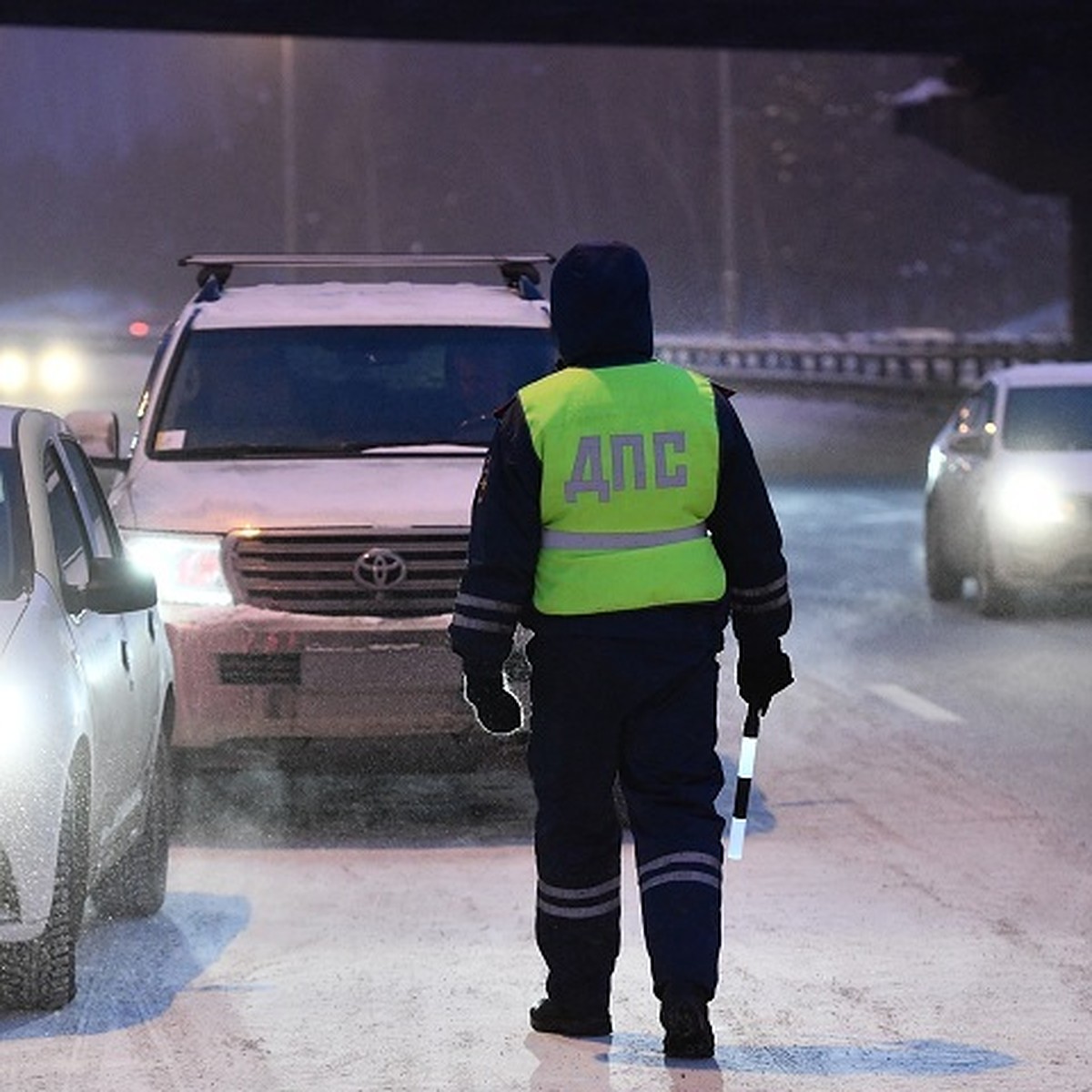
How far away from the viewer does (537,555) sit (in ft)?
23.9

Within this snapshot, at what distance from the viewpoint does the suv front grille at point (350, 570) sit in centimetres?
1116

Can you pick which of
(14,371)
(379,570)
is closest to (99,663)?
(379,570)

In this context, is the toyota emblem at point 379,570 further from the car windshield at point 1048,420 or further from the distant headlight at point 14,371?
the distant headlight at point 14,371

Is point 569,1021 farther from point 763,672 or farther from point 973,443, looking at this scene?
point 973,443

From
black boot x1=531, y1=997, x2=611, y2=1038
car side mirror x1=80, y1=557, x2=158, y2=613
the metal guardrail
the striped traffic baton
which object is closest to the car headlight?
car side mirror x1=80, y1=557, x2=158, y2=613

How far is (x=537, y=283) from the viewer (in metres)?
13.6

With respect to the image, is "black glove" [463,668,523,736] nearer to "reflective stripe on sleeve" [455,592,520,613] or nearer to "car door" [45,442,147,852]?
"reflective stripe on sleeve" [455,592,520,613]

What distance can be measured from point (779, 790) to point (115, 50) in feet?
537

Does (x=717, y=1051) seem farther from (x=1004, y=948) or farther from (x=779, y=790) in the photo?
(x=779, y=790)

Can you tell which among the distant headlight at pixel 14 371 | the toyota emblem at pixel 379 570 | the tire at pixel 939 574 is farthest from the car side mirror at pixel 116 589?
the distant headlight at pixel 14 371

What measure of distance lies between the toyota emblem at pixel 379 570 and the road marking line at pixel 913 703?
14.0ft

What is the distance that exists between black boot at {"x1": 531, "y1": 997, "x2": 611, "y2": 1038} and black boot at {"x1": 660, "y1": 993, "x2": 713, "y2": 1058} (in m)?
0.29

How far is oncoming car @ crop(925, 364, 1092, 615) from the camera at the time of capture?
2036 cm

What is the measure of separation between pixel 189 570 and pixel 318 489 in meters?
0.50
